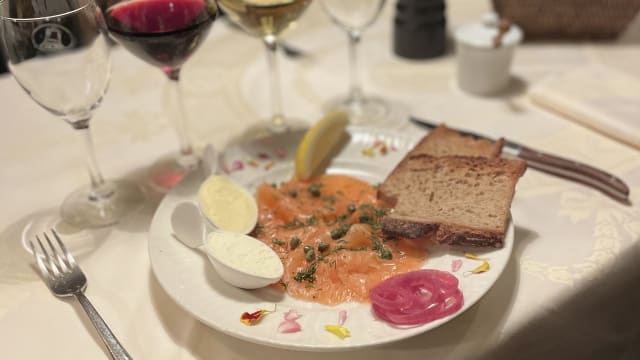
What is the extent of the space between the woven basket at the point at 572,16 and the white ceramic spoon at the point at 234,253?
1.02 meters

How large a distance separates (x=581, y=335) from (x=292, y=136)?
626mm

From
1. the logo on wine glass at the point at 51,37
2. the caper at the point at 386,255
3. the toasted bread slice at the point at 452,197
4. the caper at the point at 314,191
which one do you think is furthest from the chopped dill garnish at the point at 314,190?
the logo on wine glass at the point at 51,37

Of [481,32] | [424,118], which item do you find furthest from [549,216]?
[481,32]

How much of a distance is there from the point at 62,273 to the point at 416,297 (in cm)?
56

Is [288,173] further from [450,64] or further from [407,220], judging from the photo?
[450,64]

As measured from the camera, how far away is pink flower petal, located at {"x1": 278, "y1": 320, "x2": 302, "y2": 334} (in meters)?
0.82

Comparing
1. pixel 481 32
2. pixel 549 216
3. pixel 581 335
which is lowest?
pixel 581 335

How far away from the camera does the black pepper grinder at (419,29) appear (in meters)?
1.58

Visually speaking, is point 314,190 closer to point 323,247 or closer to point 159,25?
point 323,247

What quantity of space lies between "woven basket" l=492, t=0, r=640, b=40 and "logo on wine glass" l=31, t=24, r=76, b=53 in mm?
1043

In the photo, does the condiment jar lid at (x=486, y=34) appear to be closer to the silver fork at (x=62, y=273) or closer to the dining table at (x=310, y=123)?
the dining table at (x=310, y=123)

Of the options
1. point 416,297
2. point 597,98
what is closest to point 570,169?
point 597,98

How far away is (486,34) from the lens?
57.2 inches

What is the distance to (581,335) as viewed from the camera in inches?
38.4
